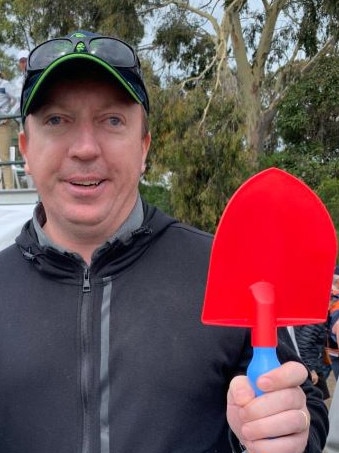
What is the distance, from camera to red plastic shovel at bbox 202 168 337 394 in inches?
44.3

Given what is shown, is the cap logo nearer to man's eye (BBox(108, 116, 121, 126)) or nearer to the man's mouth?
man's eye (BBox(108, 116, 121, 126))

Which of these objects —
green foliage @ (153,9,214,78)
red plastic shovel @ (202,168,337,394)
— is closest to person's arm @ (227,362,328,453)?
red plastic shovel @ (202,168,337,394)

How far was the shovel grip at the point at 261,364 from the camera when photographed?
0.97 m

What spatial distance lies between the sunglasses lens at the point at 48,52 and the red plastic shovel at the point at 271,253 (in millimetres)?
556

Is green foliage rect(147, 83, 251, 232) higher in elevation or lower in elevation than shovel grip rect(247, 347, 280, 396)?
lower

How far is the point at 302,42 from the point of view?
15219mm

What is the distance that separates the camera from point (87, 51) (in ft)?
4.43

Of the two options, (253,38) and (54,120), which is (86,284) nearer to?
(54,120)

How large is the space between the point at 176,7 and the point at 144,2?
4.13 feet

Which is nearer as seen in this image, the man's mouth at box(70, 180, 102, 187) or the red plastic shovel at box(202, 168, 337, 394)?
the red plastic shovel at box(202, 168, 337, 394)

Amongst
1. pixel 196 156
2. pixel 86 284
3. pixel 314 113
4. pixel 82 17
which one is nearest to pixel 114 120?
pixel 86 284

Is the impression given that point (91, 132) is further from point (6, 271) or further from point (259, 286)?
point (259, 286)

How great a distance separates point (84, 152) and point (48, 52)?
0.81ft

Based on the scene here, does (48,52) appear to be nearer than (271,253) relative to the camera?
No
